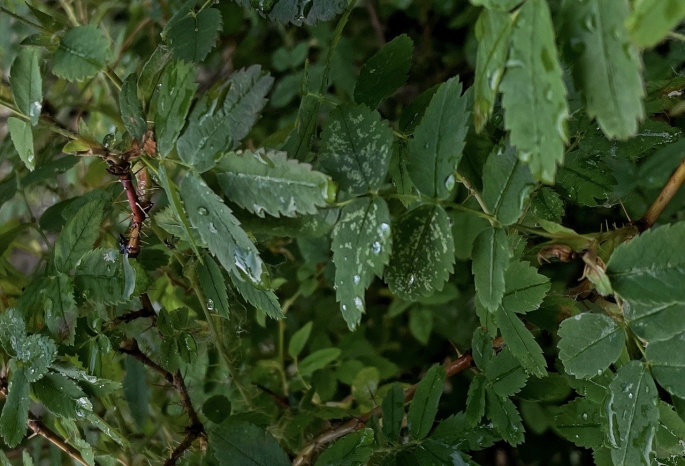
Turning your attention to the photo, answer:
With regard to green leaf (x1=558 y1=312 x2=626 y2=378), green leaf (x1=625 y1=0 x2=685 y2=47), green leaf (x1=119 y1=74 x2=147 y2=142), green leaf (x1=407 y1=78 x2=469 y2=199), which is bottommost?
green leaf (x1=558 y1=312 x2=626 y2=378)

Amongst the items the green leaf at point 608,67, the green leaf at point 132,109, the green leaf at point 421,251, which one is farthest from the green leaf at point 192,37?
the green leaf at point 608,67

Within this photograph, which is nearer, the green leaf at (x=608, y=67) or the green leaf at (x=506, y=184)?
the green leaf at (x=608, y=67)

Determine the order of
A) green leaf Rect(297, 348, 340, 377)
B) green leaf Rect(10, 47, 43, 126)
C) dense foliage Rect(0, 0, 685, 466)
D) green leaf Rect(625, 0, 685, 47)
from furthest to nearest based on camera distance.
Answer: green leaf Rect(297, 348, 340, 377) → green leaf Rect(10, 47, 43, 126) → dense foliage Rect(0, 0, 685, 466) → green leaf Rect(625, 0, 685, 47)

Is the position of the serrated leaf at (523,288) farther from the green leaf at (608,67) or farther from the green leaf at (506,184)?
the green leaf at (608,67)

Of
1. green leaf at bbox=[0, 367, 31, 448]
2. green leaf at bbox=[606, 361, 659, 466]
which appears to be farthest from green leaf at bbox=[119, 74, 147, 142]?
green leaf at bbox=[606, 361, 659, 466]

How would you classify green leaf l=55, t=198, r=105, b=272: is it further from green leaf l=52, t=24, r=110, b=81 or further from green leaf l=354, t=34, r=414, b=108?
green leaf l=354, t=34, r=414, b=108

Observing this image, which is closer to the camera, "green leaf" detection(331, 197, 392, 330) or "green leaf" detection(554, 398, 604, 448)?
"green leaf" detection(331, 197, 392, 330)

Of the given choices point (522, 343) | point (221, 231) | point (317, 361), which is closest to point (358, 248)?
point (221, 231)
